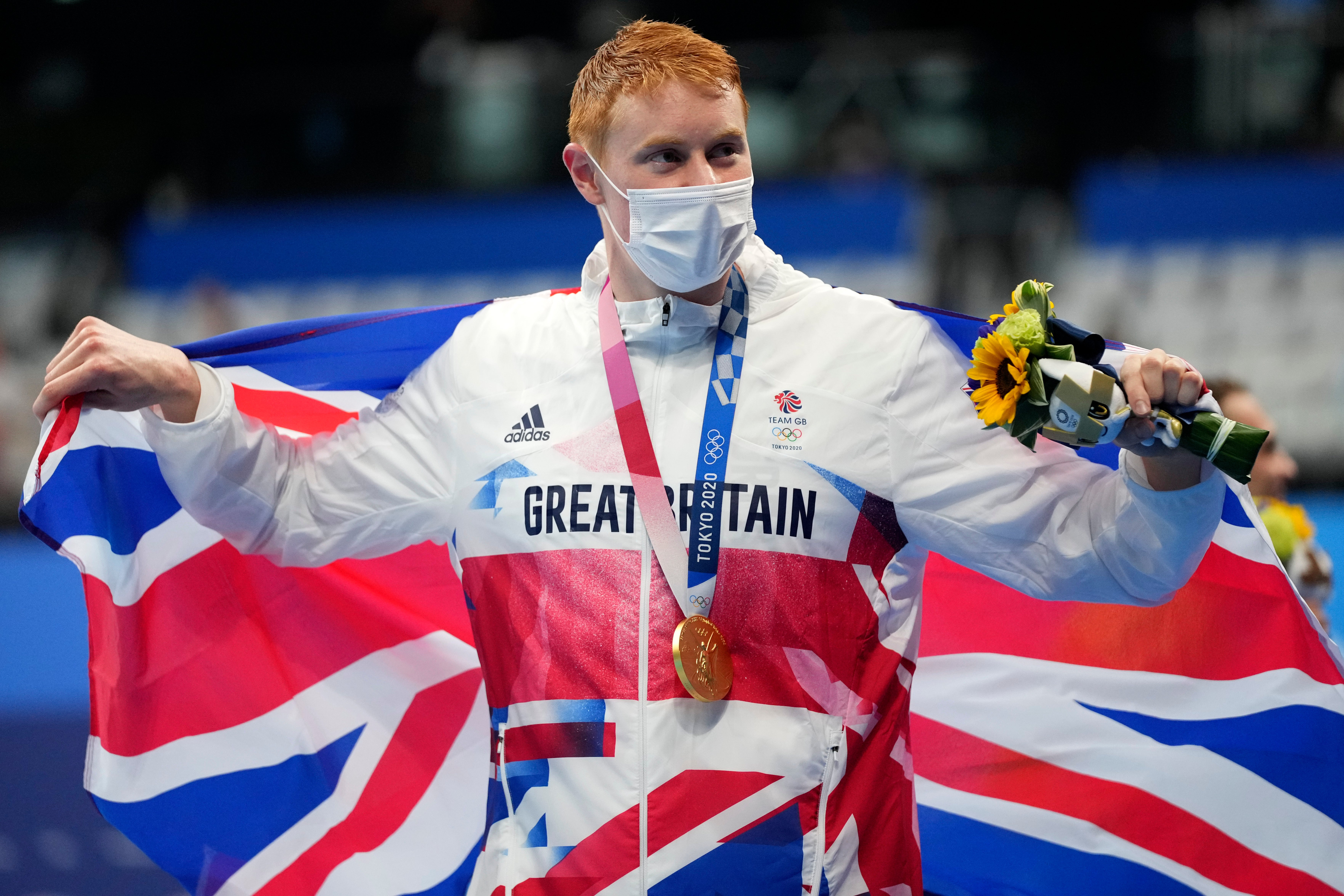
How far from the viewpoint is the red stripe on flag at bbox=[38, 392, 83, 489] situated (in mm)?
2457

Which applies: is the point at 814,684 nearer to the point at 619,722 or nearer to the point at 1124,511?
the point at 619,722

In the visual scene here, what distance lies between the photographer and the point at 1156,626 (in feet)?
9.39

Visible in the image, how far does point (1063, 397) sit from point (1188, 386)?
0.65 ft

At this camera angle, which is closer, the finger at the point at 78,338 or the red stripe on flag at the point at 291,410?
the finger at the point at 78,338

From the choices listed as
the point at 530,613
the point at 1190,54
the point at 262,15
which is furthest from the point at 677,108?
the point at 262,15

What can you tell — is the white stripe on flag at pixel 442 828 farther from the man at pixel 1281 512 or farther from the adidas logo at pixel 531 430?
the man at pixel 1281 512

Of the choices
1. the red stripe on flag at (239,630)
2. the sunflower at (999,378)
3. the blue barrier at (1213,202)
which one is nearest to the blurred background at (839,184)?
the blue barrier at (1213,202)

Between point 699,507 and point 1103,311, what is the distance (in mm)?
7839

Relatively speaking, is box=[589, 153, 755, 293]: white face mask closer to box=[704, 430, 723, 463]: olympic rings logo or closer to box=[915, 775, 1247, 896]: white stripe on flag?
box=[704, 430, 723, 463]: olympic rings logo

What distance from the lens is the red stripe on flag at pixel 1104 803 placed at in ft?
9.29

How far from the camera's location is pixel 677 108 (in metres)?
2.32

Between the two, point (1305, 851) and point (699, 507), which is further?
point (1305, 851)

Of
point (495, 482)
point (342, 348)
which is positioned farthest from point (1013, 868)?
point (342, 348)

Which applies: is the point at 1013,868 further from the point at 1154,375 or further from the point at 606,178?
the point at 606,178
